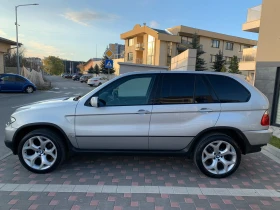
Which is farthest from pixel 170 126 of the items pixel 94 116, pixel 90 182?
pixel 90 182

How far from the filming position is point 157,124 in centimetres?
349

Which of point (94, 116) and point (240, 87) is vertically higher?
point (240, 87)

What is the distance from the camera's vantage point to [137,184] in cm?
331

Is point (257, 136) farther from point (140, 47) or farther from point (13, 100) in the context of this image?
point (140, 47)

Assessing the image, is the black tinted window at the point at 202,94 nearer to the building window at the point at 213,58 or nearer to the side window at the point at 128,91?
the side window at the point at 128,91

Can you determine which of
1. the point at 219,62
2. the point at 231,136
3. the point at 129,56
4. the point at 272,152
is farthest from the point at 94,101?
the point at 129,56

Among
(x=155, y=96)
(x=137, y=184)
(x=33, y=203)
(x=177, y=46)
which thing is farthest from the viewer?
(x=177, y=46)

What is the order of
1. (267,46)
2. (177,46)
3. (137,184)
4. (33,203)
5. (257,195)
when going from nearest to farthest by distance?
(33,203)
(257,195)
(137,184)
(267,46)
(177,46)

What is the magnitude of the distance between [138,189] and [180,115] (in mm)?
1325

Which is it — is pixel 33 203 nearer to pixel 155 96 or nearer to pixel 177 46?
pixel 155 96

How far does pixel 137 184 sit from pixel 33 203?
1.46 metres

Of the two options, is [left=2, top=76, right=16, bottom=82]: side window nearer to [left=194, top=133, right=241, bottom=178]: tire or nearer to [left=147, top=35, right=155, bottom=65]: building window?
[left=194, top=133, right=241, bottom=178]: tire

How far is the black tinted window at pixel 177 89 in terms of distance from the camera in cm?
353

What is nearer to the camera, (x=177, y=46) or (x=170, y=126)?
(x=170, y=126)
